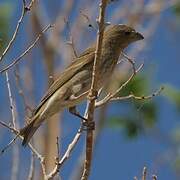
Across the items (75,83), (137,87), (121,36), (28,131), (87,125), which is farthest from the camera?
(137,87)

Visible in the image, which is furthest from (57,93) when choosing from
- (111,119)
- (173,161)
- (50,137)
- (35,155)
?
(50,137)

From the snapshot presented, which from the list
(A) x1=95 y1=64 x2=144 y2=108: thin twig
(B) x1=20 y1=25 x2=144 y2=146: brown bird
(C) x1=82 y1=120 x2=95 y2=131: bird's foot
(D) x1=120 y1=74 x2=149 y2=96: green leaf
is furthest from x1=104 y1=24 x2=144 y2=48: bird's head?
(D) x1=120 y1=74 x2=149 y2=96: green leaf

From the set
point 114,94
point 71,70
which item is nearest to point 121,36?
point 71,70

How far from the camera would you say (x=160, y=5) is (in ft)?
33.9

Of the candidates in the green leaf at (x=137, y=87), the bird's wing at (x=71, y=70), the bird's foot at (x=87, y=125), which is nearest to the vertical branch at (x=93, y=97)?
the bird's foot at (x=87, y=125)

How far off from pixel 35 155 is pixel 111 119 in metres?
4.11

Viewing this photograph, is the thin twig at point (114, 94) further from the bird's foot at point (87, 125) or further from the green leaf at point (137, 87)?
the green leaf at point (137, 87)

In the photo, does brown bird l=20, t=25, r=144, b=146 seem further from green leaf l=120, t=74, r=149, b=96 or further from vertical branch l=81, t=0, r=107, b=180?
green leaf l=120, t=74, r=149, b=96

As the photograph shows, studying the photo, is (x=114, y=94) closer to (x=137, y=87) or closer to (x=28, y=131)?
(x=28, y=131)

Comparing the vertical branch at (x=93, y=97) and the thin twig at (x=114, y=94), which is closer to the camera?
the vertical branch at (x=93, y=97)

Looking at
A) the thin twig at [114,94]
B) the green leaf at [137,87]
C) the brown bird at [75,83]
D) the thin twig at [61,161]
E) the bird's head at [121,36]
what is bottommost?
the thin twig at [61,161]

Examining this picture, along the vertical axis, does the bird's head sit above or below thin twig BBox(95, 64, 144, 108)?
above

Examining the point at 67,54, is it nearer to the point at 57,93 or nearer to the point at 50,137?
the point at 50,137

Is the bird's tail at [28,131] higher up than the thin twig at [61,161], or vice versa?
the bird's tail at [28,131]
